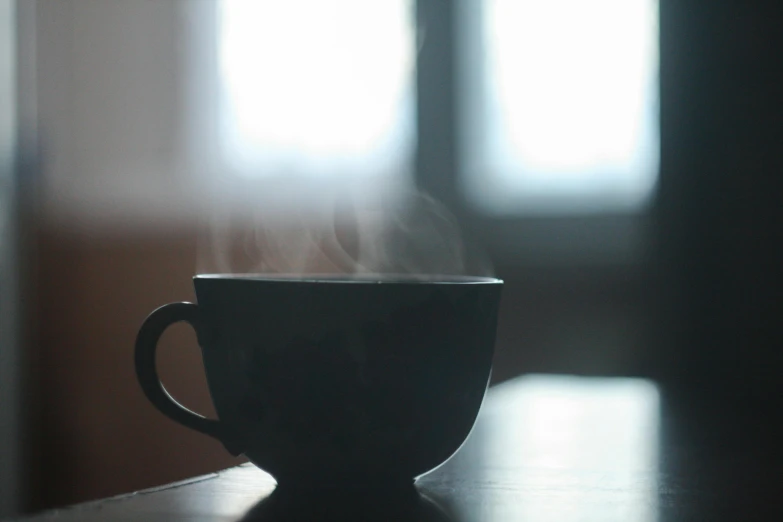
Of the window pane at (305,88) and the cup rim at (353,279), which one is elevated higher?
the window pane at (305,88)

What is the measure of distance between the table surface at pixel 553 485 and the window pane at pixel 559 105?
1.31 meters

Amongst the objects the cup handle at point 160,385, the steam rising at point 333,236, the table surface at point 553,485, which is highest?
the steam rising at point 333,236

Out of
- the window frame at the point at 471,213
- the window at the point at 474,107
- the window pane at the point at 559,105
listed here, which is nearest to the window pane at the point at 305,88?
the window at the point at 474,107

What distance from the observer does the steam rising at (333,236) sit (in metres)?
2.02

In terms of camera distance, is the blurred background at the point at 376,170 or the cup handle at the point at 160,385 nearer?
the cup handle at the point at 160,385

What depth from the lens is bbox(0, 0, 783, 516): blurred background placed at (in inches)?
65.6

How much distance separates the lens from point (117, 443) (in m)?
2.14

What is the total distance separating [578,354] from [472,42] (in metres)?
0.74

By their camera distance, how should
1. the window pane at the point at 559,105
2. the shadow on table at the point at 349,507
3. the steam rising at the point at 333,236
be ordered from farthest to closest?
the steam rising at the point at 333,236, the window pane at the point at 559,105, the shadow on table at the point at 349,507

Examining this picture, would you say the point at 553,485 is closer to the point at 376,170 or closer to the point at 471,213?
the point at 471,213

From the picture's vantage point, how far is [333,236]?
82.5 inches

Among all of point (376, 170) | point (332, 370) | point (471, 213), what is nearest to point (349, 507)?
point (332, 370)

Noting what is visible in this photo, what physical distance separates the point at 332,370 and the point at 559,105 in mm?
1648

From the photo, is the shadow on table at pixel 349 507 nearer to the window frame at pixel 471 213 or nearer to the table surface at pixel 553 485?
the table surface at pixel 553 485
